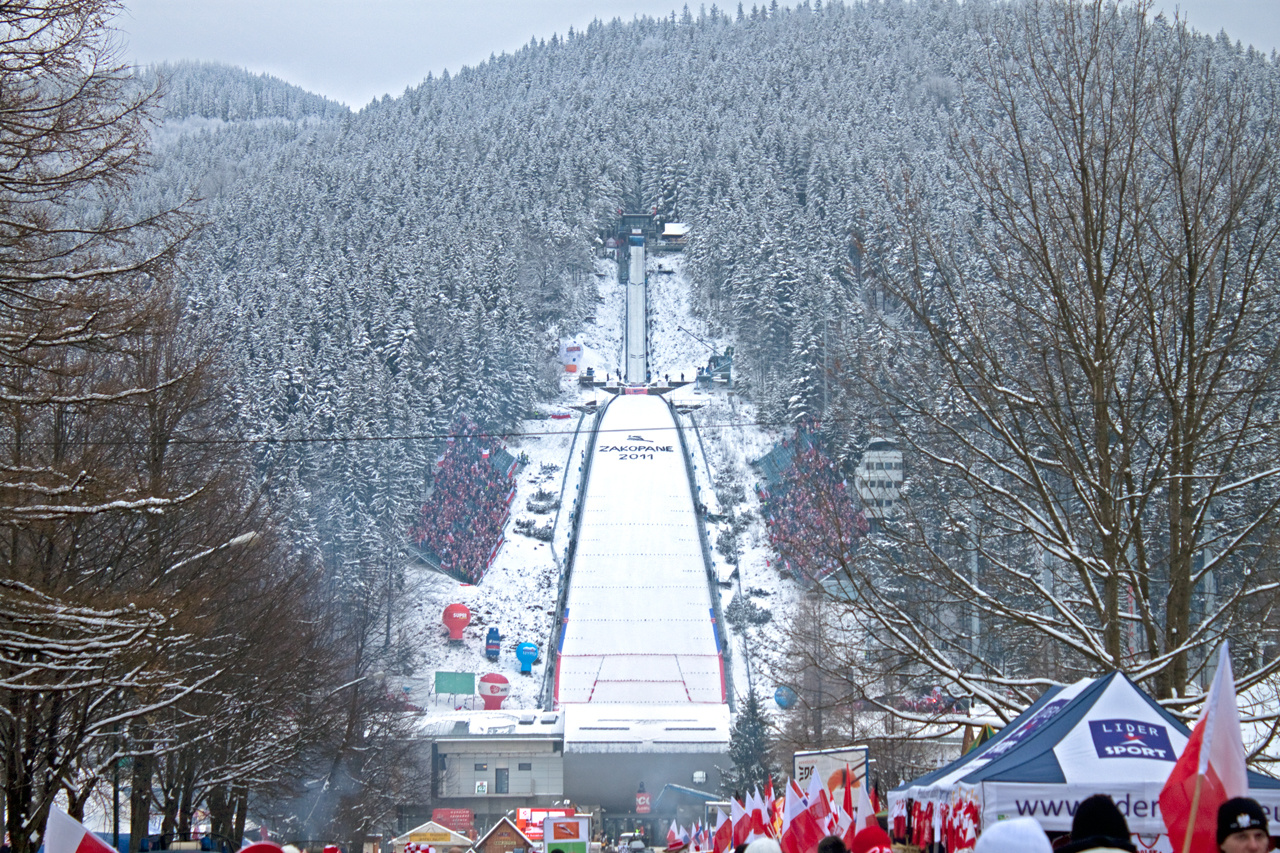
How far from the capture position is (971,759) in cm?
859

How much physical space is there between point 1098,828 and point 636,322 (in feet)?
338

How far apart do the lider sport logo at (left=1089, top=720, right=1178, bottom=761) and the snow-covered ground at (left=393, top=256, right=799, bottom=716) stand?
103 feet

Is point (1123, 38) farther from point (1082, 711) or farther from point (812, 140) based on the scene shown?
point (812, 140)

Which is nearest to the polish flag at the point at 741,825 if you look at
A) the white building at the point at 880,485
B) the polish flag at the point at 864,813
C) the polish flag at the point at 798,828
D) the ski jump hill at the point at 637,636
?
the polish flag at the point at 798,828

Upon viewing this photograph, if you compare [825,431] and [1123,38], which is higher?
[825,431]

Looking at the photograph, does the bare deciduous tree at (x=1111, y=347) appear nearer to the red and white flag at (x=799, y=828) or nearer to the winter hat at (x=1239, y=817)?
the red and white flag at (x=799, y=828)

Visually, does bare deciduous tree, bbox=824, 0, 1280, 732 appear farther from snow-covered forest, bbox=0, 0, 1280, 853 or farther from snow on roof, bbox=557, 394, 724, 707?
snow on roof, bbox=557, 394, 724, 707

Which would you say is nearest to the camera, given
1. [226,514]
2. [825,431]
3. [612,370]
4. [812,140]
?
[226,514]

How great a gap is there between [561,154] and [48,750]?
123341mm

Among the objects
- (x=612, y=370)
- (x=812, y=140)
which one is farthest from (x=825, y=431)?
(x=812, y=140)

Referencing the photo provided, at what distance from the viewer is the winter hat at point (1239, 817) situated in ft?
13.2

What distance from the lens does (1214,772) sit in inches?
167

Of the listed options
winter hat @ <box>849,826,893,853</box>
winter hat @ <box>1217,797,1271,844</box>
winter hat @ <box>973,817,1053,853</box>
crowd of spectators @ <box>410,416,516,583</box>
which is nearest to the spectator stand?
winter hat @ <box>849,826,893,853</box>

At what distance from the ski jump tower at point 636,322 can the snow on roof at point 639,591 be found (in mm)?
18246
